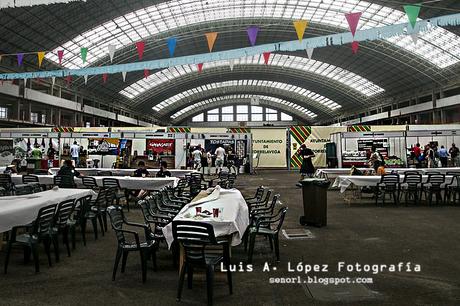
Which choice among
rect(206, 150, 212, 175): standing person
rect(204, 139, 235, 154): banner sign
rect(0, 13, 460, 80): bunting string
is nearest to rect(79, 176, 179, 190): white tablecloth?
rect(0, 13, 460, 80): bunting string

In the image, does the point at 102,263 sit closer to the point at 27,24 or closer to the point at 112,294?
the point at 112,294

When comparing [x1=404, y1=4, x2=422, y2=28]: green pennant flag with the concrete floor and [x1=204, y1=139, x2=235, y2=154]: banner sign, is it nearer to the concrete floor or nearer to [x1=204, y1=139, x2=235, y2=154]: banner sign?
the concrete floor

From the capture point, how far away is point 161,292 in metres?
3.81

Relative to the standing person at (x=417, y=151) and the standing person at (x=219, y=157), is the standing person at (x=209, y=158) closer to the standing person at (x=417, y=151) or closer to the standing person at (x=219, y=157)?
the standing person at (x=219, y=157)

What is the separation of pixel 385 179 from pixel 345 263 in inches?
225

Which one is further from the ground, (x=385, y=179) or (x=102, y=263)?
(x=385, y=179)

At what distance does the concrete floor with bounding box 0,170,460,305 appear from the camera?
3613mm

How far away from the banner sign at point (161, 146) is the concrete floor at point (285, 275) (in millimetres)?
12520

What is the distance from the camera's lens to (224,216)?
425cm

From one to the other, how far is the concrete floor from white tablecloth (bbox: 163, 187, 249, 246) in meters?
0.59

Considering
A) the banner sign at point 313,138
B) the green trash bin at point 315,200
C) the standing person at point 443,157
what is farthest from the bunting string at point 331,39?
the banner sign at point 313,138

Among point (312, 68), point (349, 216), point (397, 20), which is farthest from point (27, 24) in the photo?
point (312, 68)

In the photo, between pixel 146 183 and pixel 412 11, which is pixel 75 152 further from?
pixel 412 11

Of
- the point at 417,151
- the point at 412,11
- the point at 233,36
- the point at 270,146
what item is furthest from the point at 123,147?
the point at 233,36
